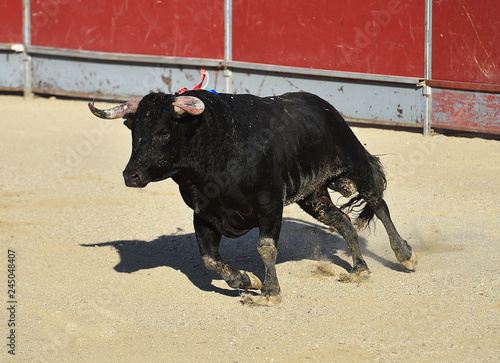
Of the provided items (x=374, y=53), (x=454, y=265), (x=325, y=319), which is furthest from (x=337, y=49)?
(x=325, y=319)

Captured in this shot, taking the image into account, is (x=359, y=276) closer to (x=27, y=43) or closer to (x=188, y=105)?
(x=188, y=105)

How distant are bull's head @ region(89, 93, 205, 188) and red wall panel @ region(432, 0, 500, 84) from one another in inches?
206

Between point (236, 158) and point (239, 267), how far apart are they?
1.41 m

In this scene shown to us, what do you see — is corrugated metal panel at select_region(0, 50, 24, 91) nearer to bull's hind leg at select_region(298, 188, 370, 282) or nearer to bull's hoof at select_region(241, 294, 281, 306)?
bull's hind leg at select_region(298, 188, 370, 282)

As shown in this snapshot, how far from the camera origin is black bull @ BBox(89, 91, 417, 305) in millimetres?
5297

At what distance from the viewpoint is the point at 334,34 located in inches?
420

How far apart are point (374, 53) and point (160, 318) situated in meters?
5.84

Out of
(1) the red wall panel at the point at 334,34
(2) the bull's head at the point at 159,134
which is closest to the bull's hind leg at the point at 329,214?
(2) the bull's head at the point at 159,134

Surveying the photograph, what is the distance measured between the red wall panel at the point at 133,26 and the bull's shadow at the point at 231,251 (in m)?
4.72

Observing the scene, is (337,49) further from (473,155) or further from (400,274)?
(400,274)

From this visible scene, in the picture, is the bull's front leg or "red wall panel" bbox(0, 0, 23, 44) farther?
"red wall panel" bbox(0, 0, 23, 44)

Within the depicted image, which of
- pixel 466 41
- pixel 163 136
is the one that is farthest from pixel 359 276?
pixel 466 41

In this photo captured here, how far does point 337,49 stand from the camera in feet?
35.1

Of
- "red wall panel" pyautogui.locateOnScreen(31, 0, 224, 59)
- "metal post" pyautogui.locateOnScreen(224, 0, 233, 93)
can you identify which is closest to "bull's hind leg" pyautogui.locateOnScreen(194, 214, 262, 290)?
"metal post" pyautogui.locateOnScreen(224, 0, 233, 93)
